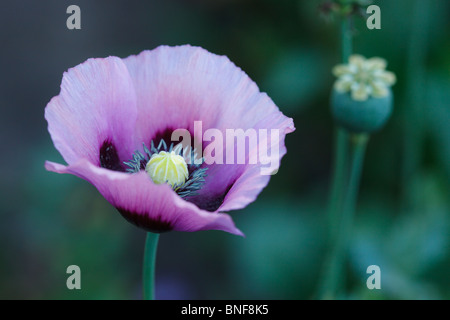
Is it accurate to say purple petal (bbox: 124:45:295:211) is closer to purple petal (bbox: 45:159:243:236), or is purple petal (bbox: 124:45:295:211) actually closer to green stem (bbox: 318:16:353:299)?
purple petal (bbox: 45:159:243:236)

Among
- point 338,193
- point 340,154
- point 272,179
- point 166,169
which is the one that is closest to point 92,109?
point 166,169

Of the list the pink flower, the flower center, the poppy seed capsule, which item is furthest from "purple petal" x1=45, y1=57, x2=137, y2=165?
the poppy seed capsule

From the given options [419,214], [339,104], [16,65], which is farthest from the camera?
[16,65]

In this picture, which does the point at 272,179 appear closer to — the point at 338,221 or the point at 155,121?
the point at 338,221

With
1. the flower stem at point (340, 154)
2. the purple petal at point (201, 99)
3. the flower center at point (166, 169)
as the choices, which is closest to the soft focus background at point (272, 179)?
the flower stem at point (340, 154)
